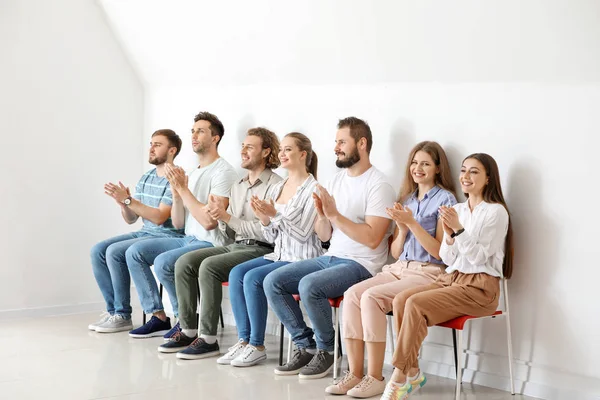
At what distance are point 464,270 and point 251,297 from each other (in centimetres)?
128

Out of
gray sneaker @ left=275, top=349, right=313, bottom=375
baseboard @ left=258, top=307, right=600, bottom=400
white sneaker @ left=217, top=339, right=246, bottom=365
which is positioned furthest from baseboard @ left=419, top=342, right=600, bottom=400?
white sneaker @ left=217, top=339, right=246, bottom=365

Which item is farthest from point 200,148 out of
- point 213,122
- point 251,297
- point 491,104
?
point 491,104

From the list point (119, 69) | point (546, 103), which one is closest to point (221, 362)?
point (546, 103)

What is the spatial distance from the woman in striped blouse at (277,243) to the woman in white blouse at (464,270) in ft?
3.07

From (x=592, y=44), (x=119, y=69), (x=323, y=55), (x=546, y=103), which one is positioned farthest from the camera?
(x=119, y=69)

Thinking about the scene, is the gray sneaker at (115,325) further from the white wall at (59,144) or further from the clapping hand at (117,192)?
the white wall at (59,144)

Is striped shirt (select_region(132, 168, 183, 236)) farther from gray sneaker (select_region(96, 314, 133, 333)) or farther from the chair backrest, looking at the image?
the chair backrest

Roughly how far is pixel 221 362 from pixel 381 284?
1129 mm

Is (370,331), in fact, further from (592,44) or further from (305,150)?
(592,44)

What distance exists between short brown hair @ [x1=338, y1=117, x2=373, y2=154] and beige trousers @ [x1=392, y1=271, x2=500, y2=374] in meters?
0.99

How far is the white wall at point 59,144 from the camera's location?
6.32m

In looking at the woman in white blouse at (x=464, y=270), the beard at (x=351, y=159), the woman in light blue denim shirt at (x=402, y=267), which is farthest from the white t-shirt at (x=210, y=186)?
the woman in white blouse at (x=464, y=270)

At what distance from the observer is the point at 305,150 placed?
16.2 ft

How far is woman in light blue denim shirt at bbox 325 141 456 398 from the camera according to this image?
409cm
